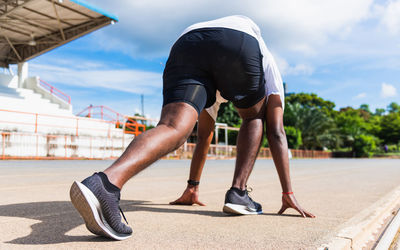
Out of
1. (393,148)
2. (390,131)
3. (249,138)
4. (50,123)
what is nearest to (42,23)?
(50,123)

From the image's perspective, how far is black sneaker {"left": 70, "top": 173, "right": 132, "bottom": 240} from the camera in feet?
4.75

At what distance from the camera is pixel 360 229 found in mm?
1851

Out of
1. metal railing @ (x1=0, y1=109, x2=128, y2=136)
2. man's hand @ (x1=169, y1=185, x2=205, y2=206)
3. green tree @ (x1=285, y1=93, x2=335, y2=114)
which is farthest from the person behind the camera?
green tree @ (x1=285, y1=93, x2=335, y2=114)

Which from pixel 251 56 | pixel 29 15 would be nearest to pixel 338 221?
pixel 251 56

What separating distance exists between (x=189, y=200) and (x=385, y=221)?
4.65 feet

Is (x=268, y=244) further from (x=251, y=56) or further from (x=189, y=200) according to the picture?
(x=189, y=200)

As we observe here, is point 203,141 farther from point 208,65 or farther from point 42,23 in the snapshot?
point 42,23

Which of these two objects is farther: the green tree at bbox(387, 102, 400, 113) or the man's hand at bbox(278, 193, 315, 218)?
the green tree at bbox(387, 102, 400, 113)

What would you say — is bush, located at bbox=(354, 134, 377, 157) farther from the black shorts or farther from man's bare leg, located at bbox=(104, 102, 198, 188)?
man's bare leg, located at bbox=(104, 102, 198, 188)

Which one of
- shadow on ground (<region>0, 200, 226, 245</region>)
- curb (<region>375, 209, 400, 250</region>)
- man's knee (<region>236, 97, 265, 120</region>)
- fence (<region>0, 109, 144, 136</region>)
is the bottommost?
curb (<region>375, 209, 400, 250</region>)

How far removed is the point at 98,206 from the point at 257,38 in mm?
1443

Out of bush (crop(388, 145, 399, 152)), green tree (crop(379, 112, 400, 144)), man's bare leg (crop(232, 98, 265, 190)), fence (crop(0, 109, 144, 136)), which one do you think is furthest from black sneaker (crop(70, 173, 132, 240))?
bush (crop(388, 145, 399, 152))

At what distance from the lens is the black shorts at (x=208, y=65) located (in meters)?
1.95

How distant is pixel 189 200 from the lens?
111 inches
